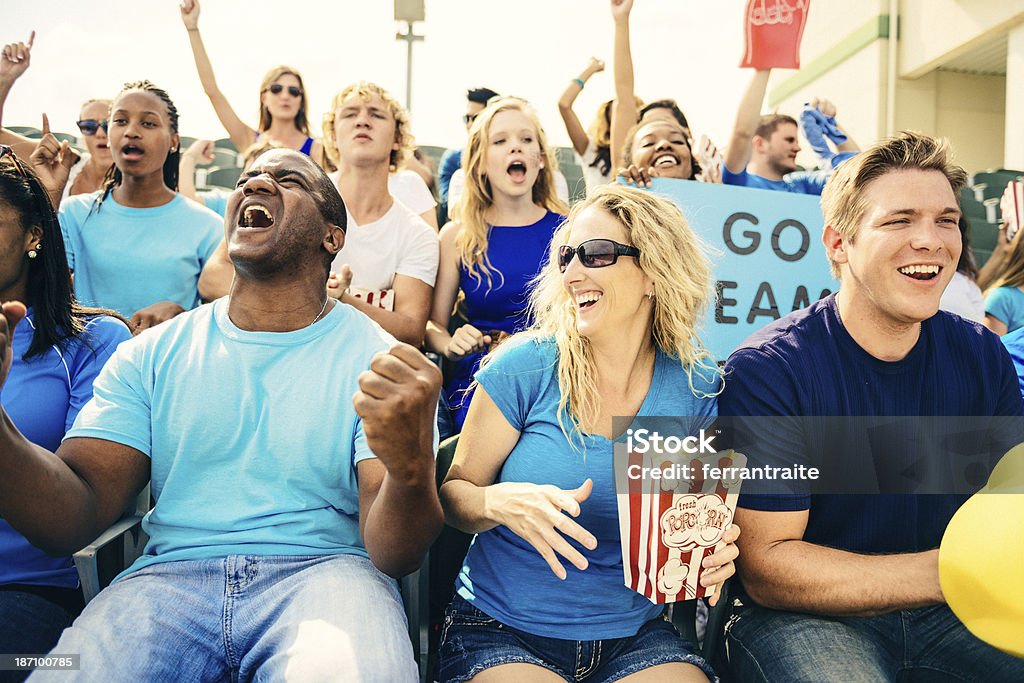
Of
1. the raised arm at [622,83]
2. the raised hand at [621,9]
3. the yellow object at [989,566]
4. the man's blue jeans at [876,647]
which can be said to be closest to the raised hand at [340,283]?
the man's blue jeans at [876,647]

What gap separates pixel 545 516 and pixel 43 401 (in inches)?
52.1

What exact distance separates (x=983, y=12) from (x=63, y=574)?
39.4 ft

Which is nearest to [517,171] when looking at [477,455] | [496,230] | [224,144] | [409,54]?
[496,230]

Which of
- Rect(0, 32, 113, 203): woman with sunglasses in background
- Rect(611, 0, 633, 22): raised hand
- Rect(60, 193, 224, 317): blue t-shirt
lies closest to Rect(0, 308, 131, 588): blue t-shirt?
Rect(60, 193, 224, 317): blue t-shirt

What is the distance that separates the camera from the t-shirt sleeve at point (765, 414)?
187cm

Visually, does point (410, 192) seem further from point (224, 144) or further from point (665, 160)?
point (224, 144)

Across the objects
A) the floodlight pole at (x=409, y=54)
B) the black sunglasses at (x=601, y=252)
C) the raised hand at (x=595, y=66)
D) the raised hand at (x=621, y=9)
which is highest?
the floodlight pole at (x=409, y=54)

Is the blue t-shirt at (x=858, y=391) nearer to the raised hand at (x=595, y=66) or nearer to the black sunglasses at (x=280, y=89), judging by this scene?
the raised hand at (x=595, y=66)

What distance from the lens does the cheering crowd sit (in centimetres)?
170

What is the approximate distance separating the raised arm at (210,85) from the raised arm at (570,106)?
1944 mm

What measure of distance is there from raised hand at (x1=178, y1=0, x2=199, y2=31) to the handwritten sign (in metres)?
3.22

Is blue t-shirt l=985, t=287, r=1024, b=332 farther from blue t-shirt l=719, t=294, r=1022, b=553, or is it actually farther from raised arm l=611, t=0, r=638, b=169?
raised arm l=611, t=0, r=638, b=169

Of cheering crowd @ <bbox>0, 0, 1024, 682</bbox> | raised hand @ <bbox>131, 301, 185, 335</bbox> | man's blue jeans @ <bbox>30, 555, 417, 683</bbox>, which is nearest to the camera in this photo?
man's blue jeans @ <bbox>30, 555, 417, 683</bbox>

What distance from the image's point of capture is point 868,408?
1.98m
